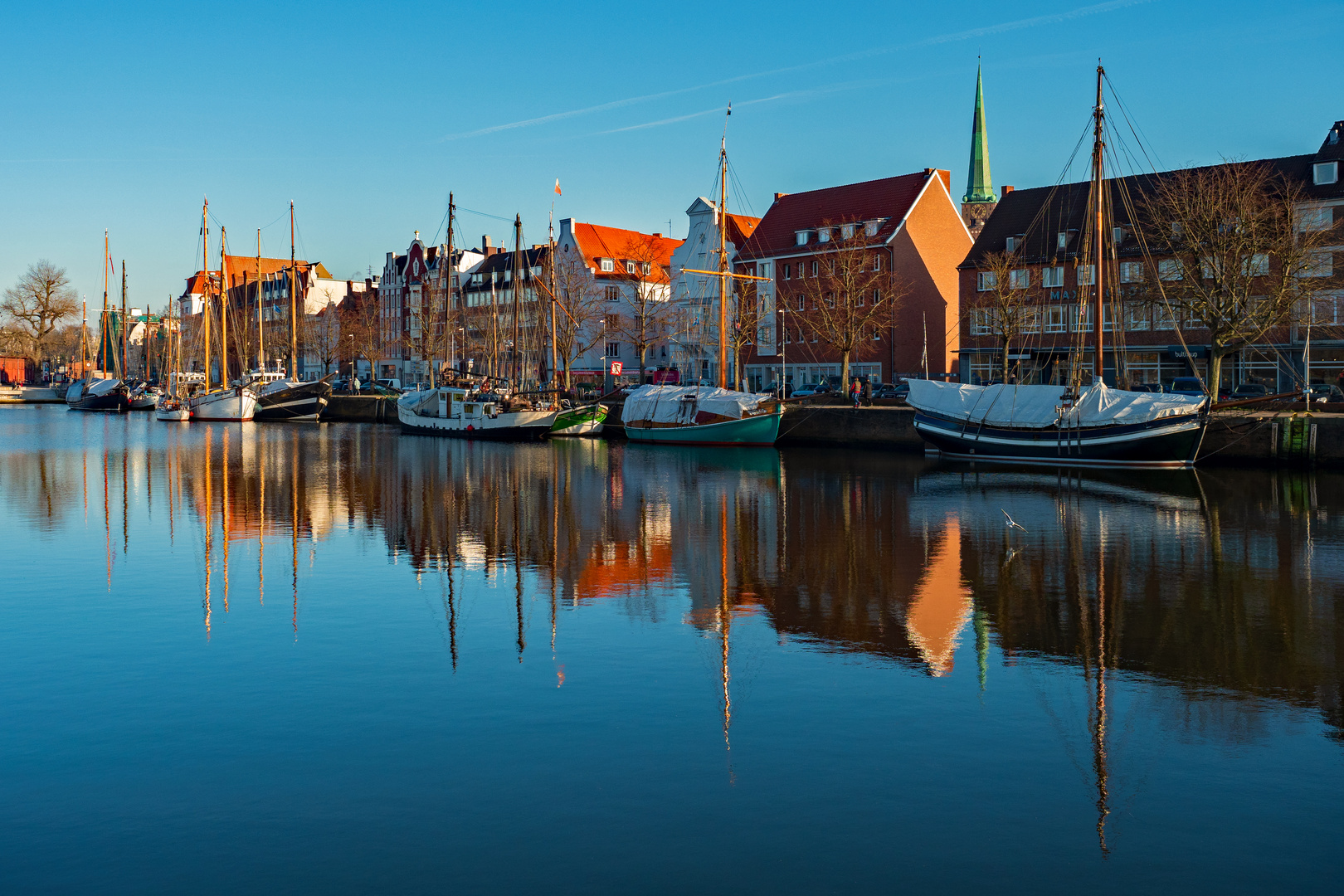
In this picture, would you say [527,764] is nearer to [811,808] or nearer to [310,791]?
[310,791]

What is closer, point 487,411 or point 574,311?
point 487,411

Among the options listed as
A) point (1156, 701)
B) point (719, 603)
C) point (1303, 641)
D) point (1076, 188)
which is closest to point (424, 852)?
point (1156, 701)

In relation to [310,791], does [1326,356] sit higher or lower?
higher

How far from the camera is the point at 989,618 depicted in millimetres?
16406

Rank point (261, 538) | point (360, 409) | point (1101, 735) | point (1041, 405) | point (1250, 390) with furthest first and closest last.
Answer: point (360, 409)
point (1250, 390)
point (1041, 405)
point (261, 538)
point (1101, 735)

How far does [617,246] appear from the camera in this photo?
120 meters

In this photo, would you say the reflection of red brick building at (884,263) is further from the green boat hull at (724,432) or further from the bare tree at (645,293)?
the green boat hull at (724,432)

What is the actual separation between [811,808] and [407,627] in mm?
8222

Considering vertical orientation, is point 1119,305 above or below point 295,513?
above

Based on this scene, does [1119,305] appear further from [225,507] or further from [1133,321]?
[225,507]

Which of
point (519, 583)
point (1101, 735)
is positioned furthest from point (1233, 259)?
point (1101, 735)

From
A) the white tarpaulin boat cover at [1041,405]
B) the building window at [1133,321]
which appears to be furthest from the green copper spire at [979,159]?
the white tarpaulin boat cover at [1041,405]

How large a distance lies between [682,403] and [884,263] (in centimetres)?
2848

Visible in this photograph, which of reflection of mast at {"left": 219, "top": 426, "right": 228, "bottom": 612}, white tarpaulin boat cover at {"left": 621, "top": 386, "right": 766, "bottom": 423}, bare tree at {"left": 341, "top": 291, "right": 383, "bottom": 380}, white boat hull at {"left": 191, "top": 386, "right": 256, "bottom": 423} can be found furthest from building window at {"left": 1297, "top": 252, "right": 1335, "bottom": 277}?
bare tree at {"left": 341, "top": 291, "right": 383, "bottom": 380}
